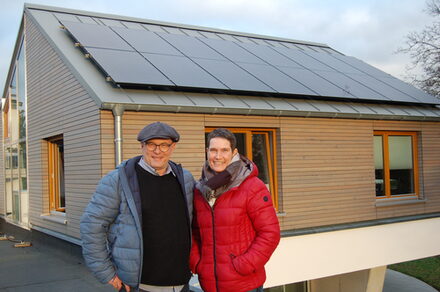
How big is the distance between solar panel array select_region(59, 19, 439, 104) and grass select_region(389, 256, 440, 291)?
308 inches

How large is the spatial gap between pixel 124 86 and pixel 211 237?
446 cm

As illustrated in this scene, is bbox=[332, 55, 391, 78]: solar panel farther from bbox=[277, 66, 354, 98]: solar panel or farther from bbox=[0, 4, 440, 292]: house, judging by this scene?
bbox=[277, 66, 354, 98]: solar panel

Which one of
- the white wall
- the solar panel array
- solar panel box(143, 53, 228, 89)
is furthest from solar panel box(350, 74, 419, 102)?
solar panel box(143, 53, 228, 89)

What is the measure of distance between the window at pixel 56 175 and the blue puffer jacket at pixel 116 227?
20.6 ft

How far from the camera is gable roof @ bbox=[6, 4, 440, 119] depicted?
7.12 m

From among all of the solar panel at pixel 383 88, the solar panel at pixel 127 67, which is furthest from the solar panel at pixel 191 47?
the solar panel at pixel 383 88

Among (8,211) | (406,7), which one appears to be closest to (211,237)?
(8,211)

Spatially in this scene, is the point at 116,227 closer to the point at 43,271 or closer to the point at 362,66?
the point at 43,271

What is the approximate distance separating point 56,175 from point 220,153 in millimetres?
6669

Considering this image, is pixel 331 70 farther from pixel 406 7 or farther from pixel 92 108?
pixel 406 7

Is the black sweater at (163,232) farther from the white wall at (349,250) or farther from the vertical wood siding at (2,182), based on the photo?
the vertical wood siding at (2,182)

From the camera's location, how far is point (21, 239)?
412 inches

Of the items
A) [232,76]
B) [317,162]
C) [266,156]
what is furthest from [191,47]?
[317,162]

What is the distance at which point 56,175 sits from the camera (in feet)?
29.0
